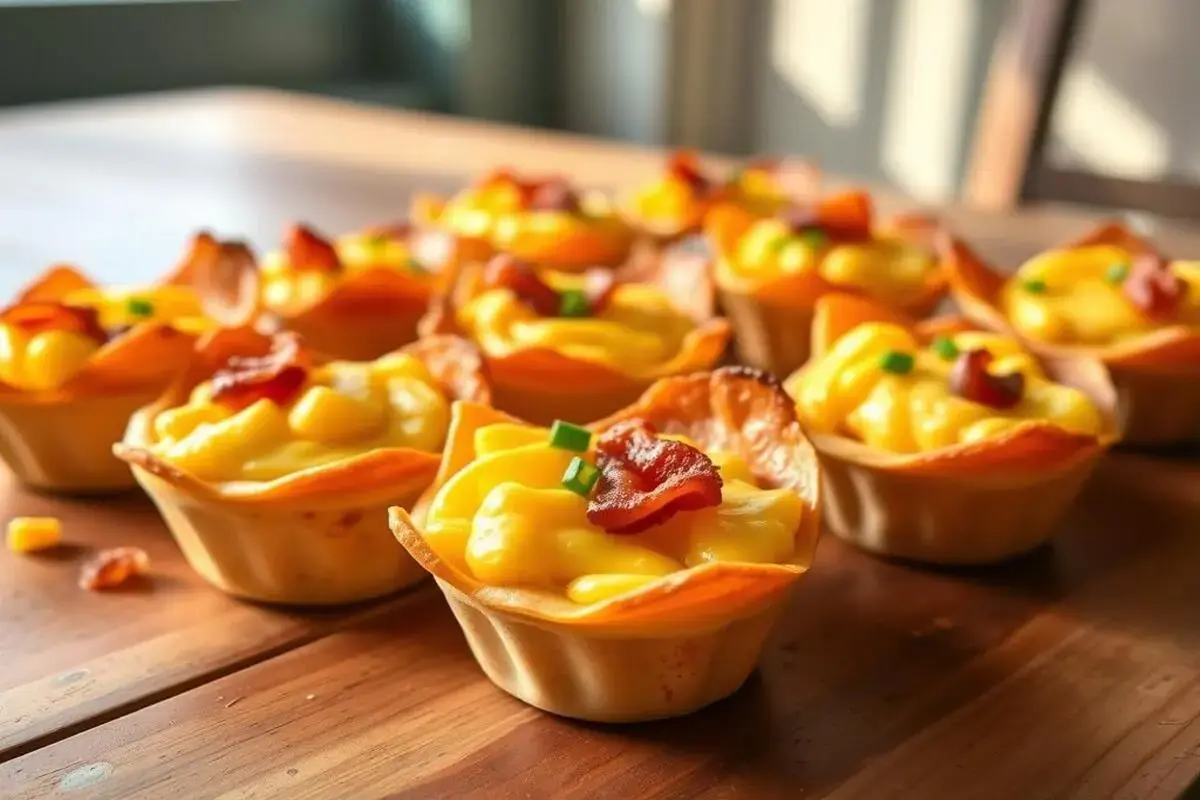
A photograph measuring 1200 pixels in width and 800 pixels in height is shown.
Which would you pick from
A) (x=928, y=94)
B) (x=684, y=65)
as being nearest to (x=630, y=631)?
(x=928, y=94)

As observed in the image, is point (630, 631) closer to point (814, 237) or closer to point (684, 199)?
point (814, 237)

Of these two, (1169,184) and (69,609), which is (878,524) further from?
(1169,184)

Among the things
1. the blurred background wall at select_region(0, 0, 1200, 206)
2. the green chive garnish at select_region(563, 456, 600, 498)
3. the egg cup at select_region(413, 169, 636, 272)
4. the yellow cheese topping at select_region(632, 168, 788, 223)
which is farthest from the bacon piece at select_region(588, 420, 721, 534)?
the blurred background wall at select_region(0, 0, 1200, 206)


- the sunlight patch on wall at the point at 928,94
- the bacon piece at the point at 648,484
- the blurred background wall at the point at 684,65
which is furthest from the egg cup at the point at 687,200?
the sunlight patch on wall at the point at 928,94

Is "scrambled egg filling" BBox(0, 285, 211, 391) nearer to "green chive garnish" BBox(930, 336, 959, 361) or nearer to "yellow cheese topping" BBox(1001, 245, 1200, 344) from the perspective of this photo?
"green chive garnish" BBox(930, 336, 959, 361)

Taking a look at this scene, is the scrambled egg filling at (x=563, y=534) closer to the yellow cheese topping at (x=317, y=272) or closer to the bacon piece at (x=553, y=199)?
the yellow cheese topping at (x=317, y=272)

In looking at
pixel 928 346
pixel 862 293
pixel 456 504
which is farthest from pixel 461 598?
pixel 862 293

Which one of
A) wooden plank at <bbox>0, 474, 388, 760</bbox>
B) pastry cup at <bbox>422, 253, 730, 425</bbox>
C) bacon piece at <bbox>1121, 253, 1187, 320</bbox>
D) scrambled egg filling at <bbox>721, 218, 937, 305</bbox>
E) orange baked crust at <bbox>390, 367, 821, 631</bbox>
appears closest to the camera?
orange baked crust at <bbox>390, 367, 821, 631</bbox>
